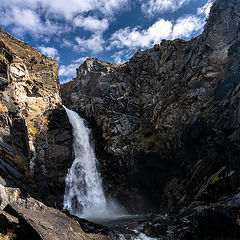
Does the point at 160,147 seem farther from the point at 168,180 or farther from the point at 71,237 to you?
the point at 71,237

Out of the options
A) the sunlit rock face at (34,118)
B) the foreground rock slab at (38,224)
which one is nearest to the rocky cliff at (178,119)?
the sunlit rock face at (34,118)

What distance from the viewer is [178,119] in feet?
80.4

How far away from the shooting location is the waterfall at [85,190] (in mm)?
26547

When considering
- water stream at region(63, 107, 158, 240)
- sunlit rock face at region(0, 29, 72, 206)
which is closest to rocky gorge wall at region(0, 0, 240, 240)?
sunlit rock face at region(0, 29, 72, 206)

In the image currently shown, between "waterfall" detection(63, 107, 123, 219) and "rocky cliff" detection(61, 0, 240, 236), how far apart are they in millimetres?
1923

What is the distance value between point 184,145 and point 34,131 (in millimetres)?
25906

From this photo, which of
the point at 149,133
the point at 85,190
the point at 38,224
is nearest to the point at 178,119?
the point at 149,133

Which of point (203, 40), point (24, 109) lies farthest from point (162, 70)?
point (24, 109)

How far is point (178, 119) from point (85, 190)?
60.3ft

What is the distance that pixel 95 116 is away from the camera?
38.0 meters

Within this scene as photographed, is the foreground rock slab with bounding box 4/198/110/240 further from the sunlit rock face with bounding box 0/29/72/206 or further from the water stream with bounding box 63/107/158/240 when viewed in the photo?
the water stream with bounding box 63/107/158/240

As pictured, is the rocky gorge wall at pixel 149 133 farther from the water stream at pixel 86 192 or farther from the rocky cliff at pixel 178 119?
the water stream at pixel 86 192

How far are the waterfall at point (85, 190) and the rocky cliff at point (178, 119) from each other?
192cm

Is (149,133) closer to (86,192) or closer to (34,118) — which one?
(86,192)
